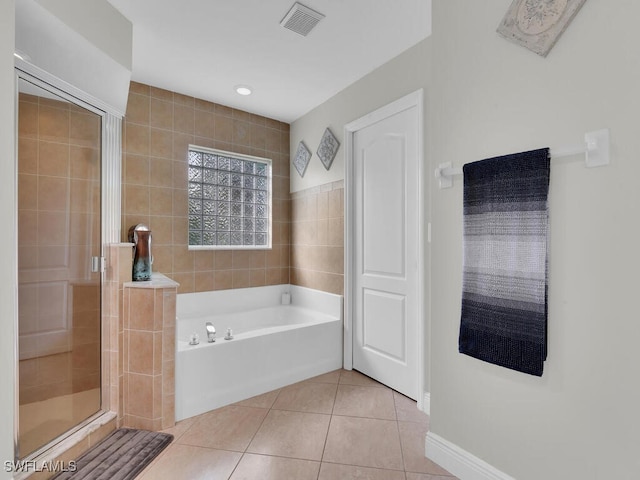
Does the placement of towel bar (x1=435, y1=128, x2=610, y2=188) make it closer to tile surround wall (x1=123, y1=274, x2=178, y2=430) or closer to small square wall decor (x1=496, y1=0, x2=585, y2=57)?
small square wall decor (x1=496, y1=0, x2=585, y2=57)

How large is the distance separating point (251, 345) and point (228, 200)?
155 cm

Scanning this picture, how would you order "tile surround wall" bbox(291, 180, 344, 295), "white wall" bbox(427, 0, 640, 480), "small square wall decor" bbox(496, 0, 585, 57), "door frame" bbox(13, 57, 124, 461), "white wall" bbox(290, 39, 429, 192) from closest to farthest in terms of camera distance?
"white wall" bbox(427, 0, 640, 480)
"small square wall decor" bbox(496, 0, 585, 57)
"door frame" bbox(13, 57, 124, 461)
"white wall" bbox(290, 39, 429, 192)
"tile surround wall" bbox(291, 180, 344, 295)

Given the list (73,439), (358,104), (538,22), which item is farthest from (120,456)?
(358,104)

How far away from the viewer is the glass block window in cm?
308

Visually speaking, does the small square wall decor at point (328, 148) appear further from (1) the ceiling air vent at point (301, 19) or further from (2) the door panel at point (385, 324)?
(2) the door panel at point (385, 324)

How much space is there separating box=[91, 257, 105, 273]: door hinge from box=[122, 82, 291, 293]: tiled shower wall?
2.32 feet

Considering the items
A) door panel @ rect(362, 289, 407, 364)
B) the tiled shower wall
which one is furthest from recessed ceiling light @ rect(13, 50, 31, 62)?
door panel @ rect(362, 289, 407, 364)

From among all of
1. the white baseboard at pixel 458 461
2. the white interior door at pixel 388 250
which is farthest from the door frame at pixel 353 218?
the white baseboard at pixel 458 461

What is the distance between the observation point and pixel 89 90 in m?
1.95

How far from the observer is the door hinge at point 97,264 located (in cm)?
200

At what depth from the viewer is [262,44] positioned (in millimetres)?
2182

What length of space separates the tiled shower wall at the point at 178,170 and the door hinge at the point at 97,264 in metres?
0.71

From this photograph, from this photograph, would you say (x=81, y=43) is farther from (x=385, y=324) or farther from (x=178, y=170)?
(x=385, y=324)

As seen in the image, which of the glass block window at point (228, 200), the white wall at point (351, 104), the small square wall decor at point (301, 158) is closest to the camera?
the white wall at point (351, 104)
